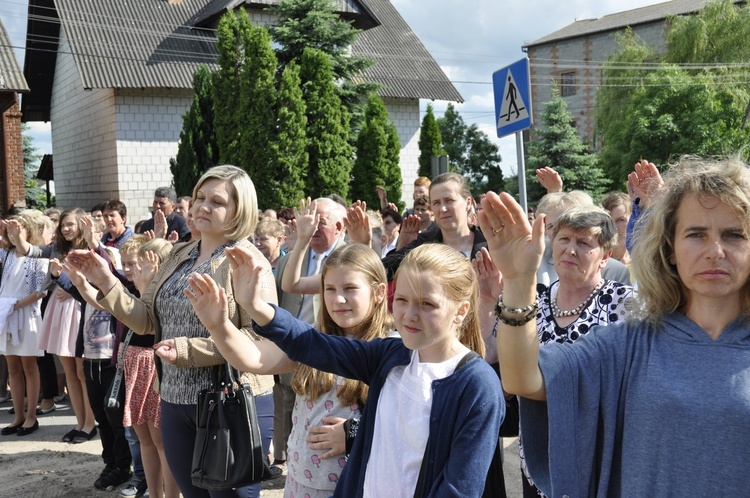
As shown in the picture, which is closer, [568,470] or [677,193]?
[568,470]

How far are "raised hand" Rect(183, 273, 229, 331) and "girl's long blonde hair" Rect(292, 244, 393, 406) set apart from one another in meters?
0.54

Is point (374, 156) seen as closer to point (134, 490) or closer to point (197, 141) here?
point (197, 141)

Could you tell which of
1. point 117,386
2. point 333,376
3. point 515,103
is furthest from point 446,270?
point 515,103

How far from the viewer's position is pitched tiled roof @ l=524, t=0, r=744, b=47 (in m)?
43.1

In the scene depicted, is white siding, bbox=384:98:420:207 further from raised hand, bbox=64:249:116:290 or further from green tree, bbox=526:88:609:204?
raised hand, bbox=64:249:116:290

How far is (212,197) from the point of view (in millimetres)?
A: 3418

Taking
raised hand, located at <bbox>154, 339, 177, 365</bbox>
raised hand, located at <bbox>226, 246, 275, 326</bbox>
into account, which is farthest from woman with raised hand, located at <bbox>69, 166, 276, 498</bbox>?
raised hand, located at <bbox>226, 246, 275, 326</bbox>

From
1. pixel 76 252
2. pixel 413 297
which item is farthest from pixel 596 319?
pixel 76 252

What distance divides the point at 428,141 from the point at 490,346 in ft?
75.3

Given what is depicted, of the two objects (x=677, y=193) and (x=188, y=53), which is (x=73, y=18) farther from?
(x=677, y=193)

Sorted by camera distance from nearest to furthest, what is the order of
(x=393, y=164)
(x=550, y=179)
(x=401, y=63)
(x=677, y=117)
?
(x=550, y=179) < (x=393, y=164) < (x=401, y=63) < (x=677, y=117)

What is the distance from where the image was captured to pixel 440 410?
2236 mm

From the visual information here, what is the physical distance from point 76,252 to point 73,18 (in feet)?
70.4

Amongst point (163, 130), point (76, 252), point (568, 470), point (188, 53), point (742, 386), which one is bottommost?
point (568, 470)
